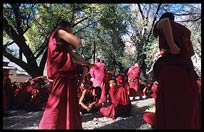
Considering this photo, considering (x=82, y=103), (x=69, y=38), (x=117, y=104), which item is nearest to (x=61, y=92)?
(x=69, y=38)

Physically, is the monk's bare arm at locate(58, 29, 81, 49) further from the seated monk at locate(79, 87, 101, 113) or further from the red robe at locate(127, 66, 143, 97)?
the red robe at locate(127, 66, 143, 97)

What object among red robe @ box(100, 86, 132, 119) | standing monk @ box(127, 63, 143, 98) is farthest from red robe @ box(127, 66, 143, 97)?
red robe @ box(100, 86, 132, 119)

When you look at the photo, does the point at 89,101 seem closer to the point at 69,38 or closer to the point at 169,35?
the point at 69,38

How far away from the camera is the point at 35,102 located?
17.9ft

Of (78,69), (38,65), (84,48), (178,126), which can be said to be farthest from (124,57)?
(178,126)

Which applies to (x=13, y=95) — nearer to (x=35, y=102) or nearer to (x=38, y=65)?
(x=35, y=102)

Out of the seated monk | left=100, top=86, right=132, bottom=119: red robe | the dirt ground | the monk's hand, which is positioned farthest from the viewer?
the seated monk

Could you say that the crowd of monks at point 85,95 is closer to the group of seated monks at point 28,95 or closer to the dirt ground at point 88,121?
the group of seated monks at point 28,95

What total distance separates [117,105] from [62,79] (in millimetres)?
2171

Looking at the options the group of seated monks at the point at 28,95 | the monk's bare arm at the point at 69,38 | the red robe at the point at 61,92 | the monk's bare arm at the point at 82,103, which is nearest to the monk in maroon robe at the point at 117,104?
the monk's bare arm at the point at 82,103

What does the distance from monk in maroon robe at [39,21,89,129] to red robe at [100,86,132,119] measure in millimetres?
1690

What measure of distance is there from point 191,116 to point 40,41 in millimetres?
2787

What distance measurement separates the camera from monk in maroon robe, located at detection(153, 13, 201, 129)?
11.1 feet

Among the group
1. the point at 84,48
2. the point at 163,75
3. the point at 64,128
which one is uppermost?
the point at 84,48
